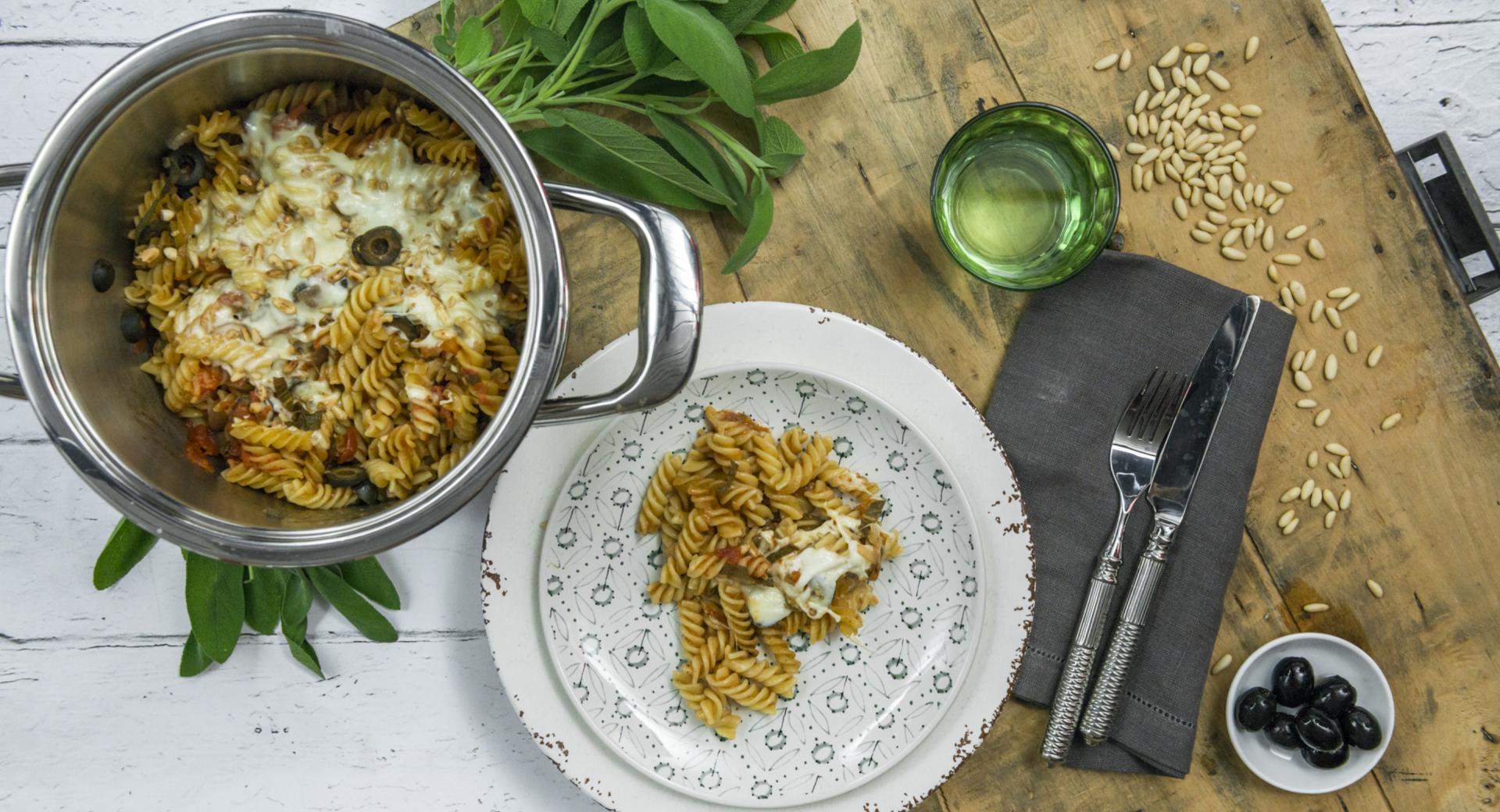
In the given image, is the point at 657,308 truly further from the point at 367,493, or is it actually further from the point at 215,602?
the point at 215,602

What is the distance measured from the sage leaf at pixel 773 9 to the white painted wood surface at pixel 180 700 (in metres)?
0.81

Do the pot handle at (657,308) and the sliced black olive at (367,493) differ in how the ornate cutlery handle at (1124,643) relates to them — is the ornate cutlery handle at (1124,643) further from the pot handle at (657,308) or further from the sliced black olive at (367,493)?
the sliced black olive at (367,493)

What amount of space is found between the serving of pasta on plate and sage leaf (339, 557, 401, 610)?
1.77 feet

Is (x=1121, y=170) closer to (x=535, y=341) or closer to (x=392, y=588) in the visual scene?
(x=535, y=341)

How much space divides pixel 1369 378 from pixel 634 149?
62.8 inches

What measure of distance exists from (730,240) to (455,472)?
0.86m

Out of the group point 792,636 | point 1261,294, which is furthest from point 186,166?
point 1261,294

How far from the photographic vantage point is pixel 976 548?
1.88m

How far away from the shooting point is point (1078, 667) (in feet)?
6.40

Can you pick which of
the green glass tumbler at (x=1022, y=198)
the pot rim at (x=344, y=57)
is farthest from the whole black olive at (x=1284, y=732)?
the pot rim at (x=344, y=57)

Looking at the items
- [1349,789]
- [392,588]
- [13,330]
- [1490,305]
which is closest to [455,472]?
[13,330]

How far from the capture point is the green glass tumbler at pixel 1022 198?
77.5 inches

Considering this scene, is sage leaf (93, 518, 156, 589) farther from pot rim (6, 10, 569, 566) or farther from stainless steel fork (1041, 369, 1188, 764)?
stainless steel fork (1041, 369, 1188, 764)

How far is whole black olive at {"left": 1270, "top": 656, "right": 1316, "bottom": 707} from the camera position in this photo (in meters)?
1.96
